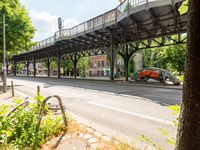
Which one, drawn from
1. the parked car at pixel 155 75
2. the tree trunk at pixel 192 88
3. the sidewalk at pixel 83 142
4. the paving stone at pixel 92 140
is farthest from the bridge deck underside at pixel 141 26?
the tree trunk at pixel 192 88

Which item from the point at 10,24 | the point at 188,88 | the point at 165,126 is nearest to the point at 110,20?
the point at 10,24

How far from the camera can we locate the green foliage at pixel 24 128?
4.07 metres

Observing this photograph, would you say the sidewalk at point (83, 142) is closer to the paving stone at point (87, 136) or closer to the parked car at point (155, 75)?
the paving stone at point (87, 136)

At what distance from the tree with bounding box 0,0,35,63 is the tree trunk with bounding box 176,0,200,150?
61.3 feet

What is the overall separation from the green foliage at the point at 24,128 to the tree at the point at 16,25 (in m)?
15.4

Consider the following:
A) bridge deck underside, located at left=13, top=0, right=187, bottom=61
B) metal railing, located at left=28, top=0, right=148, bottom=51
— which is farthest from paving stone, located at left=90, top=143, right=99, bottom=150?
metal railing, located at left=28, top=0, right=148, bottom=51

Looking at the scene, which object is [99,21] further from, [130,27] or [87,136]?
[87,136]

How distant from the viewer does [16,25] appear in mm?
18359

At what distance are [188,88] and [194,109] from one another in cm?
24

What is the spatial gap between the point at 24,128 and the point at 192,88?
404 cm

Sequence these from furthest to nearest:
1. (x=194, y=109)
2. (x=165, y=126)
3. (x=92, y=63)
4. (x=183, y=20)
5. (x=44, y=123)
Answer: (x=92, y=63)
(x=183, y=20)
(x=165, y=126)
(x=44, y=123)
(x=194, y=109)

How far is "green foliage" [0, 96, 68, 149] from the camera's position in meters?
4.07

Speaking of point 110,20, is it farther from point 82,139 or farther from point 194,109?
point 194,109

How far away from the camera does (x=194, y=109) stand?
78.0 inches
